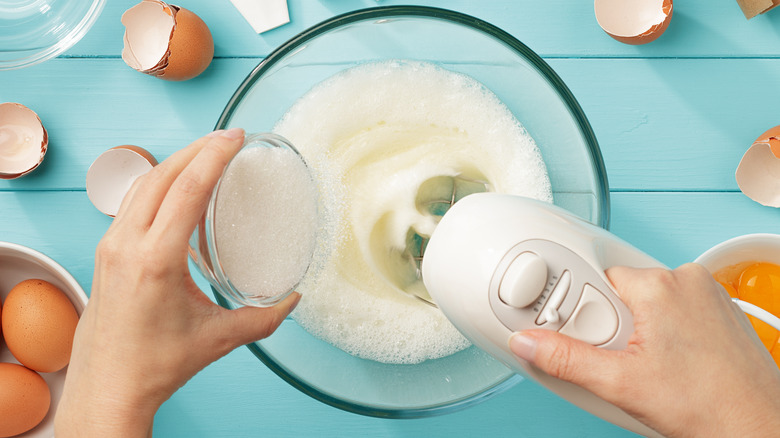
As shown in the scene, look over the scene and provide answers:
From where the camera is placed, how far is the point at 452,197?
88 cm

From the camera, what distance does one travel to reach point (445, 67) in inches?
33.1

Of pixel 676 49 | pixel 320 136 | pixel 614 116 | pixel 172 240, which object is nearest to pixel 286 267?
pixel 172 240

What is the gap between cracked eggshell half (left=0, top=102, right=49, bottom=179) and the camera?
0.90 metres

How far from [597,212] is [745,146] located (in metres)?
0.36

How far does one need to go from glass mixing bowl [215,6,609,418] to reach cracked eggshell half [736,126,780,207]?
31cm

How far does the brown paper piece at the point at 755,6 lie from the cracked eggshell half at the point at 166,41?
86 centimetres

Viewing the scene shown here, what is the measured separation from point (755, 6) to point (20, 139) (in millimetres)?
1206

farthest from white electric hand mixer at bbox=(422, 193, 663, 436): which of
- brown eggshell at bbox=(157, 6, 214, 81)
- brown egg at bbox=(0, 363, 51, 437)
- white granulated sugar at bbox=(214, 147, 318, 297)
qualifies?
brown egg at bbox=(0, 363, 51, 437)

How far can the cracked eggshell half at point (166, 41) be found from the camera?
0.83 m

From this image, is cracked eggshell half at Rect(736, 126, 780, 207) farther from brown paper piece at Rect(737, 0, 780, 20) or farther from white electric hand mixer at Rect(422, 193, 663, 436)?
white electric hand mixer at Rect(422, 193, 663, 436)

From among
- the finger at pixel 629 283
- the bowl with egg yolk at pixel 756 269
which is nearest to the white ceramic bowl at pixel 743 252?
the bowl with egg yolk at pixel 756 269

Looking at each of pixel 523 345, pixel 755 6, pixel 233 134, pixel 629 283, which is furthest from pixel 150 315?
pixel 755 6

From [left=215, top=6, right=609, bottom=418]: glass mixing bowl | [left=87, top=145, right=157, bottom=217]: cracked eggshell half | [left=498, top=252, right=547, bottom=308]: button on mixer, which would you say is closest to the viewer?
[left=498, top=252, right=547, bottom=308]: button on mixer

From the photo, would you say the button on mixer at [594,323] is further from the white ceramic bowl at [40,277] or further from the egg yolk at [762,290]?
the white ceramic bowl at [40,277]
